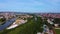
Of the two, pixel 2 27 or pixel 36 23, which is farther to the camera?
pixel 36 23

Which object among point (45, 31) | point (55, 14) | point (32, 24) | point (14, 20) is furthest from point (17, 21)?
point (55, 14)

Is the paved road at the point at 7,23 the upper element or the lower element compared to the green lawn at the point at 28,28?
upper

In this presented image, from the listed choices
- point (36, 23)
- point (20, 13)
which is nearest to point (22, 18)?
point (20, 13)

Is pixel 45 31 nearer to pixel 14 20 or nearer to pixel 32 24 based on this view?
pixel 32 24

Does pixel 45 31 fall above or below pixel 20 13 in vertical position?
below

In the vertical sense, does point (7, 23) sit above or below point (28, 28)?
above

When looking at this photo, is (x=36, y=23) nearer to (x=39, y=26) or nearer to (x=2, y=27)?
(x=39, y=26)

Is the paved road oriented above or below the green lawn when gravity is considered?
above

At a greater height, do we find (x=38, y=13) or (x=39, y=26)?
(x=38, y=13)

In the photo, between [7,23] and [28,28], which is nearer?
[7,23]
